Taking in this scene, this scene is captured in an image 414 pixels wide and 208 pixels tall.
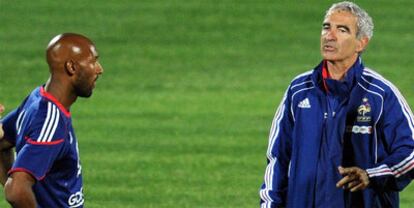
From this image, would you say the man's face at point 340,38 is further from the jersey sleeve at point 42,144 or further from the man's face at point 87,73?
the jersey sleeve at point 42,144

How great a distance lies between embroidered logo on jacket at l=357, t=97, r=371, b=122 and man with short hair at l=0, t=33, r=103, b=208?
1313 millimetres

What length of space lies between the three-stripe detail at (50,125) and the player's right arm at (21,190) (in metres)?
0.19

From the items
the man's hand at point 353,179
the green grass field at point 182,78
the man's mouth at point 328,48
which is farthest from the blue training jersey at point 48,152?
the green grass field at point 182,78

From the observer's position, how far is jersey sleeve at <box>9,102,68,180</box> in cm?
636

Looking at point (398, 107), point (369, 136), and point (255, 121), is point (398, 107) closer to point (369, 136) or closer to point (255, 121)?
point (369, 136)

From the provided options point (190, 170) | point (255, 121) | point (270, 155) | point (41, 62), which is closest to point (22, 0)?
point (41, 62)

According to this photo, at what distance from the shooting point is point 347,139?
6.89 m

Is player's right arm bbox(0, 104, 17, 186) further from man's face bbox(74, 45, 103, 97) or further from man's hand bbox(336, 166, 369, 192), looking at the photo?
man's hand bbox(336, 166, 369, 192)

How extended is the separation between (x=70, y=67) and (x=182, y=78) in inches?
369

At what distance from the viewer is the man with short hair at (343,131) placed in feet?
22.5

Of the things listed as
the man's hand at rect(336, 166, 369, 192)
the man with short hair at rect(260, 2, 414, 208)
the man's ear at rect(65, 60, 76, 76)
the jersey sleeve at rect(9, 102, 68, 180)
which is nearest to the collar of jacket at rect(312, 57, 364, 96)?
the man with short hair at rect(260, 2, 414, 208)

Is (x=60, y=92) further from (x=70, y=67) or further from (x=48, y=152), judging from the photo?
(x=48, y=152)

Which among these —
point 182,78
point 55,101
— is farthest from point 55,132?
point 182,78

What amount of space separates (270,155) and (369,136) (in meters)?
0.53
